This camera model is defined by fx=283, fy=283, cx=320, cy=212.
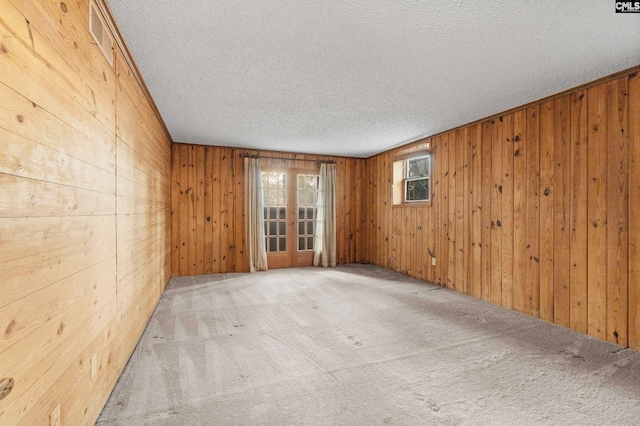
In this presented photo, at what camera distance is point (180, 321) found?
294 centimetres

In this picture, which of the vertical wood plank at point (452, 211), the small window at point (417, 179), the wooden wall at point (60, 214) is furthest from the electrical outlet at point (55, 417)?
the small window at point (417, 179)

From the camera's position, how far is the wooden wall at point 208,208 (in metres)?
4.96

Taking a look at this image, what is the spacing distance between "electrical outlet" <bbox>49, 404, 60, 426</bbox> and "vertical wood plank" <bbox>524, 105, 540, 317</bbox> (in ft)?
12.9

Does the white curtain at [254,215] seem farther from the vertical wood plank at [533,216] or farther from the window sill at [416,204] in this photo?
the vertical wood plank at [533,216]

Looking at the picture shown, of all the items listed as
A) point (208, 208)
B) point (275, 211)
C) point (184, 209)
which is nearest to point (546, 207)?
point (275, 211)

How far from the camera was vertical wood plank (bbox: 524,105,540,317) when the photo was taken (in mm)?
3064

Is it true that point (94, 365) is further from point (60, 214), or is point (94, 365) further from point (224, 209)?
point (224, 209)

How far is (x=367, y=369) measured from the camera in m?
2.06

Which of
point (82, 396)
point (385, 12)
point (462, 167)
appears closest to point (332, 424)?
point (82, 396)

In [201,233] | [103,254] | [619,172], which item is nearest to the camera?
[103,254]

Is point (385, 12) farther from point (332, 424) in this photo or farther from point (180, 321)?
point (180, 321)

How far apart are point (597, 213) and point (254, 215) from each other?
464cm

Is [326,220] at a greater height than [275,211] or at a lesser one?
lesser

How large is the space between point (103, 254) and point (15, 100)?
1.00 meters
